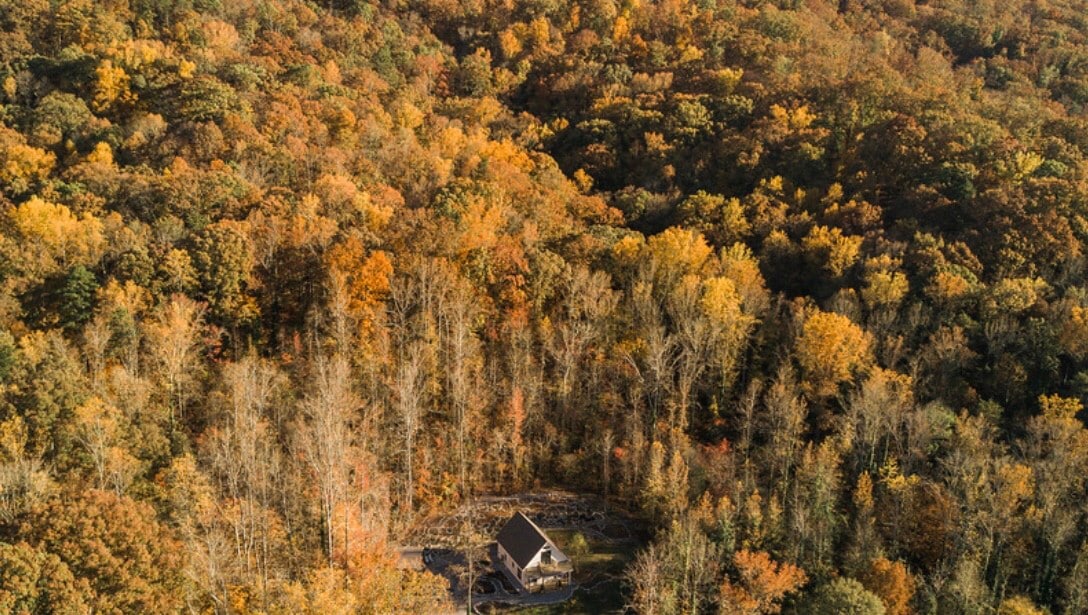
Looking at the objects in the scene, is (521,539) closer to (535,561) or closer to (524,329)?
(535,561)

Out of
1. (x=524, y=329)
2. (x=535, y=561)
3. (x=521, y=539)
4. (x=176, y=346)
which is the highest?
(x=176, y=346)

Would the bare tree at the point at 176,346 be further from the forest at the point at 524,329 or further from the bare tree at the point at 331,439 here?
the bare tree at the point at 331,439

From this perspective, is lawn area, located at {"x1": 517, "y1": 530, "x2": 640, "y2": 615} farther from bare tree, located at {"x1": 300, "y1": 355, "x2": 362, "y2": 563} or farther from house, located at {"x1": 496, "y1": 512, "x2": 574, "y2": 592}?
bare tree, located at {"x1": 300, "y1": 355, "x2": 362, "y2": 563}

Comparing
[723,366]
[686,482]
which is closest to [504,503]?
[686,482]

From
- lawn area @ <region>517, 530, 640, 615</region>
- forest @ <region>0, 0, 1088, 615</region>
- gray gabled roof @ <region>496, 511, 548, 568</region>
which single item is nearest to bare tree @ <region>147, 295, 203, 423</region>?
forest @ <region>0, 0, 1088, 615</region>

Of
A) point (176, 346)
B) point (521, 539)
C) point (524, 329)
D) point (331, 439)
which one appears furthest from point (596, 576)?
point (176, 346)

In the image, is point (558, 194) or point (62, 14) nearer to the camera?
point (558, 194)

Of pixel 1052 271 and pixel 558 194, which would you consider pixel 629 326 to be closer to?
pixel 558 194
